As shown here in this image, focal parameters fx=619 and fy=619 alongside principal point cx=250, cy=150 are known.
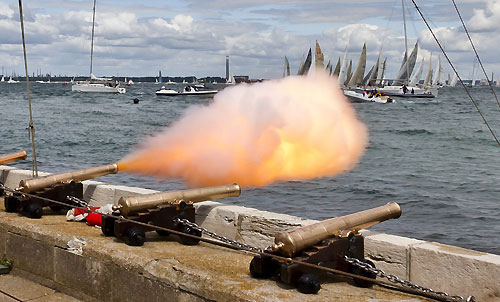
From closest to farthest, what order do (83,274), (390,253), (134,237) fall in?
(390,253)
(83,274)
(134,237)

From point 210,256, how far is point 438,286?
228cm

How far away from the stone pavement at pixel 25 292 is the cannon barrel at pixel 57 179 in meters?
1.58

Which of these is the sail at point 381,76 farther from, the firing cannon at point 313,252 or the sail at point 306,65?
the firing cannon at point 313,252

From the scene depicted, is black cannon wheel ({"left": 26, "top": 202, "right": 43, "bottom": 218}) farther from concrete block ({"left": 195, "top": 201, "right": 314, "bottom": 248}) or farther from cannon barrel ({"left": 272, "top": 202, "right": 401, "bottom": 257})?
cannon barrel ({"left": 272, "top": 202, "right": 401, "bottom": 257})

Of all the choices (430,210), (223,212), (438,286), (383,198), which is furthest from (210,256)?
(383,198)

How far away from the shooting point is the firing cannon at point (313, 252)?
5.22m

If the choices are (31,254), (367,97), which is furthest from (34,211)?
(367,97)

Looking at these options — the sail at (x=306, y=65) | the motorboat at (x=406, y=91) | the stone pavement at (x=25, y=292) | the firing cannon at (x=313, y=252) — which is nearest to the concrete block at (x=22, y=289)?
the stone pavement at (x=25, y=292)

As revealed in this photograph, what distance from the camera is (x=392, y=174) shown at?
96.3ft

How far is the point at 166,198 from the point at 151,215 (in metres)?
0.31

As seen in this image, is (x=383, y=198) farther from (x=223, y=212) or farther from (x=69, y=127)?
(x=69, y=127)

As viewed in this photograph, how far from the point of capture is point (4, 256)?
743 centimetres

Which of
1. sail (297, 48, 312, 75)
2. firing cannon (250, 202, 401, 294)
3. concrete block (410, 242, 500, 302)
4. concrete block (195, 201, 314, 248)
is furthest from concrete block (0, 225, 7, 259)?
sail (297, 48, 312, 75)

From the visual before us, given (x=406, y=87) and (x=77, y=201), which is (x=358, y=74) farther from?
(x=77, y=201)
